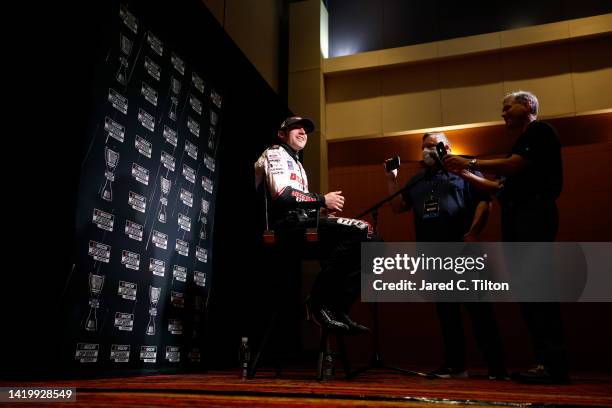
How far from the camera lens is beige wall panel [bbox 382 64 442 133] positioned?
5.89 m

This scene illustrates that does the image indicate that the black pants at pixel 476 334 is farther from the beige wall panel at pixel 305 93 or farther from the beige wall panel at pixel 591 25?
the beige wall panel at pixel 591 25

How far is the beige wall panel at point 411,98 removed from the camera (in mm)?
5891

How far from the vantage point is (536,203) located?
2.42 meters

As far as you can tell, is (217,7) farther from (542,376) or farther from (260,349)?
(542,376)

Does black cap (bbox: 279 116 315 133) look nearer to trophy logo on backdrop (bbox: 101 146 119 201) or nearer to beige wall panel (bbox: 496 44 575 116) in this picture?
trophy logo on backdrop (bbox: 101 146 119 201)

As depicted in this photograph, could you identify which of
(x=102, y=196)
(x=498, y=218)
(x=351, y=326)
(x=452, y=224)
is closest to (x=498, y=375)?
(x=452, y=224)

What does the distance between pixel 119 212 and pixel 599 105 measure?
4812mm

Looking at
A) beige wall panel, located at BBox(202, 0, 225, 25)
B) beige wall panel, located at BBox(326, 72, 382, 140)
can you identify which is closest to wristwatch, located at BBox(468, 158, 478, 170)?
beige wall panel, located at BBox(202, 0, 225, 25)

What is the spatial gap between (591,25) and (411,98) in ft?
6.31

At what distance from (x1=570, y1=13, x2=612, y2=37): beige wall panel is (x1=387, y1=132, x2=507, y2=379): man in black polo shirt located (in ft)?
10.2

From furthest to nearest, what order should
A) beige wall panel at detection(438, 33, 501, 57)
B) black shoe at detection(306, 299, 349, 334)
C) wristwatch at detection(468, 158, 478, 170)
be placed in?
beige wall panel at detection(438, 33, 501, 57)
wristwatch at detection(468, 158, 478, 170)
black shoe at detection(306, 299, 349, 334)

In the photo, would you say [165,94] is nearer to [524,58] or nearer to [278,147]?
[278,147]

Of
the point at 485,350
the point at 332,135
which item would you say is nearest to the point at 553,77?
the point at 332,135

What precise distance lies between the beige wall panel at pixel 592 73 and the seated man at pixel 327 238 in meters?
3.97
